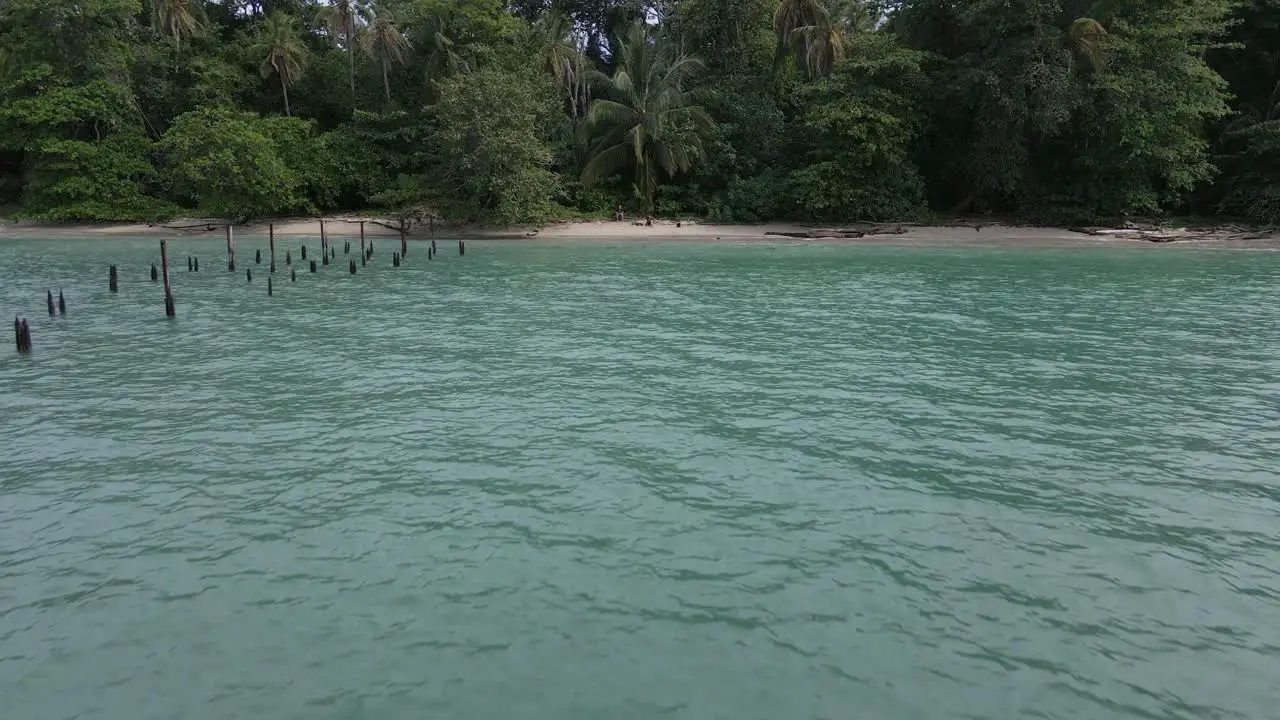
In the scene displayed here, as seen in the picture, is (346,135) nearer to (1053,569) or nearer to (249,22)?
(249,22)

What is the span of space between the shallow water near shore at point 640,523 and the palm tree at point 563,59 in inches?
1165

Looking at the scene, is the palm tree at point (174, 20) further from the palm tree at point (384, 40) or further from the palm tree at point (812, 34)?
the palm tree at point (812, 34)

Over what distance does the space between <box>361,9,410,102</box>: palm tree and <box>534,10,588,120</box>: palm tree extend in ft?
23.1

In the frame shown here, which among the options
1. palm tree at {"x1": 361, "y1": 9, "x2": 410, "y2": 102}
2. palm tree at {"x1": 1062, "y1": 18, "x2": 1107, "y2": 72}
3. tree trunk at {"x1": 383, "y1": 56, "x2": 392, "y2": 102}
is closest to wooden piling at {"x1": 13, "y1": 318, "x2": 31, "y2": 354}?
palm tree at {"x1": 361, "y1": 9, "x2": 410, "y2": 102}

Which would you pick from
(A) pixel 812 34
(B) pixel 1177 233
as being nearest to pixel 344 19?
(A) pixel 812 34

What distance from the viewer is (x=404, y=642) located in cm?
711

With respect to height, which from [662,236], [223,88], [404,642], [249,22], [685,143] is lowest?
[404,642]

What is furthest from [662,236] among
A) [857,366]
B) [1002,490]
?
[1002,490]

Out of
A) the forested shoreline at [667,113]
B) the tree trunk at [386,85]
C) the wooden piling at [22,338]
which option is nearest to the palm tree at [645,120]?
the forested shoreline at [667,113]

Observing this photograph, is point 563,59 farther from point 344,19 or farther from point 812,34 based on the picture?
point 812,34

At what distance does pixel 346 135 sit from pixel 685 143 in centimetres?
1765

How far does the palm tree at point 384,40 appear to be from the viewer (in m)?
45.5

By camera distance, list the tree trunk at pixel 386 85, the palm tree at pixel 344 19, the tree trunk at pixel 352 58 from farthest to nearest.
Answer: the tree trunk at pixel 386 85 < the tree trunk at pixel 352 58 < the palm tree at pixel 344 19

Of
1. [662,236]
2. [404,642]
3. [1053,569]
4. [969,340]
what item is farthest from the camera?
[662,236]
